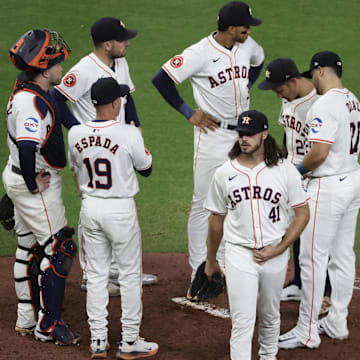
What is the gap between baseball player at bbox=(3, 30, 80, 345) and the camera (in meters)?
5.12

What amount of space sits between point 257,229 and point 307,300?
1062 mm

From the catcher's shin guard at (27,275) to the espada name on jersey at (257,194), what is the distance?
71.0 inches

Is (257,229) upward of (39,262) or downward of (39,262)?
upward

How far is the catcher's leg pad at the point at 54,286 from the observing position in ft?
17.2

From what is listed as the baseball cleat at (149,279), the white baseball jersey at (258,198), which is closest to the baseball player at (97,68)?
the baseball cleat at (149,279)

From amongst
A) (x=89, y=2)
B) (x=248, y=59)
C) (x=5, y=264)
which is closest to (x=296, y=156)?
(x=248, y=59)

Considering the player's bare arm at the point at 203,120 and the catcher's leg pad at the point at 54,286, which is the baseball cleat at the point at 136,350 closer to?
the catcher's leg pad at the point at 54,286

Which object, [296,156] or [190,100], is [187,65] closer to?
[296,156]

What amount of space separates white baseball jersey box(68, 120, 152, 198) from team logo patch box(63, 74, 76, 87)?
4.02 ft

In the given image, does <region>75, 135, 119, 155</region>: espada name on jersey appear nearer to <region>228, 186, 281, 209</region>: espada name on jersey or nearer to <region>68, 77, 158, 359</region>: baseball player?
<region>68, 77, 158, 359</region>: baseball player

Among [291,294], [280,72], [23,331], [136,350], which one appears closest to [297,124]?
[280,72]

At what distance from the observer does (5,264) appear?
7.23 meters

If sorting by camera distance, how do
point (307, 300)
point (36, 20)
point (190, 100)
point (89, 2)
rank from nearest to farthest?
1. point (307, 300)
2. point (190, 100)
3. point (36, 20)
4. point (89, 2)

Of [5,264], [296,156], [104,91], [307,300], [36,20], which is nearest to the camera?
[104,91]
